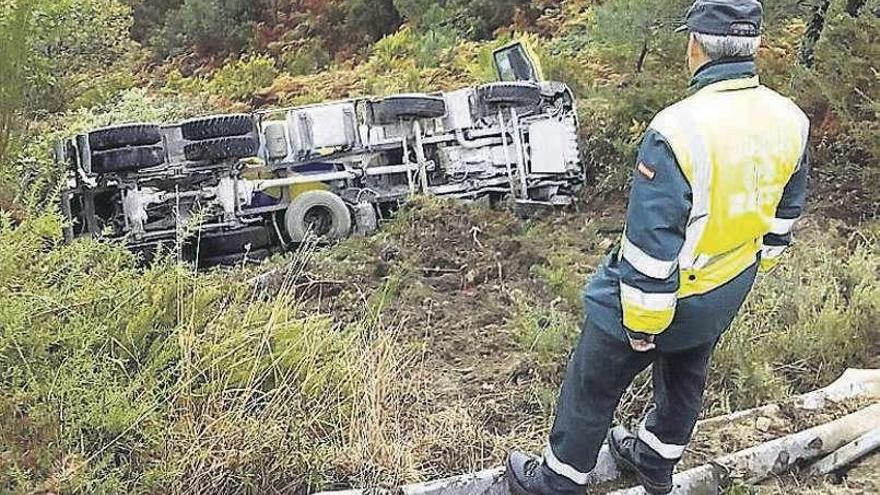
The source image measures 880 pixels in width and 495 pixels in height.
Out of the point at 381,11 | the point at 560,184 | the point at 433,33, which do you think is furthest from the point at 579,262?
the point at 381,11

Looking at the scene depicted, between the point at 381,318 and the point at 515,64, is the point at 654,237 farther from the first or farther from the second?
the point at 515,64

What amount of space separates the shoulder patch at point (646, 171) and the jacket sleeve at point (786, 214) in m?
0.62

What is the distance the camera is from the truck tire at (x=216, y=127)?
23.4 feet

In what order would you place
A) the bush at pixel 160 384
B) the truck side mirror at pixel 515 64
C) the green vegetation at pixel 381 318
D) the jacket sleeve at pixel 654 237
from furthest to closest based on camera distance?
the truck side mirror at pixel 515 64, the green vegetation at pixel 381 318, the bush at pixel 160 384, the jacket sleeve at pixel 654 237

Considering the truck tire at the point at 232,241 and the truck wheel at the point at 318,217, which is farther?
the truck wheel at the point at 318,217

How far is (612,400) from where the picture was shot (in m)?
3.19

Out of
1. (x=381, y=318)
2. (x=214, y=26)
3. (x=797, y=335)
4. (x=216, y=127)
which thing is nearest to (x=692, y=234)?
(x=797, y=335)

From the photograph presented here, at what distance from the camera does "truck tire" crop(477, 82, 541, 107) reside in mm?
7766

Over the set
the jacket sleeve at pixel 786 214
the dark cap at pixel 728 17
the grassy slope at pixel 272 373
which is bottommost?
the grassy slope at pixel 272 373

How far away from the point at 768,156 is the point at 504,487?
1.48 metres

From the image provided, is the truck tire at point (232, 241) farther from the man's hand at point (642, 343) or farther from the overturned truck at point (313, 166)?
the man's hand at point (642, 343)

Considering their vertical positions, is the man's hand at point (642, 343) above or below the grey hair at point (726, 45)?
below

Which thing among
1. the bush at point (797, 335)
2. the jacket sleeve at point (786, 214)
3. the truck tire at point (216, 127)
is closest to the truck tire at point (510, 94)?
the truck tire at point (216, 127)

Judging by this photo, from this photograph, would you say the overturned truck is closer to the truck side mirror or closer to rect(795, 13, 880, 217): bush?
the truck side mirror
